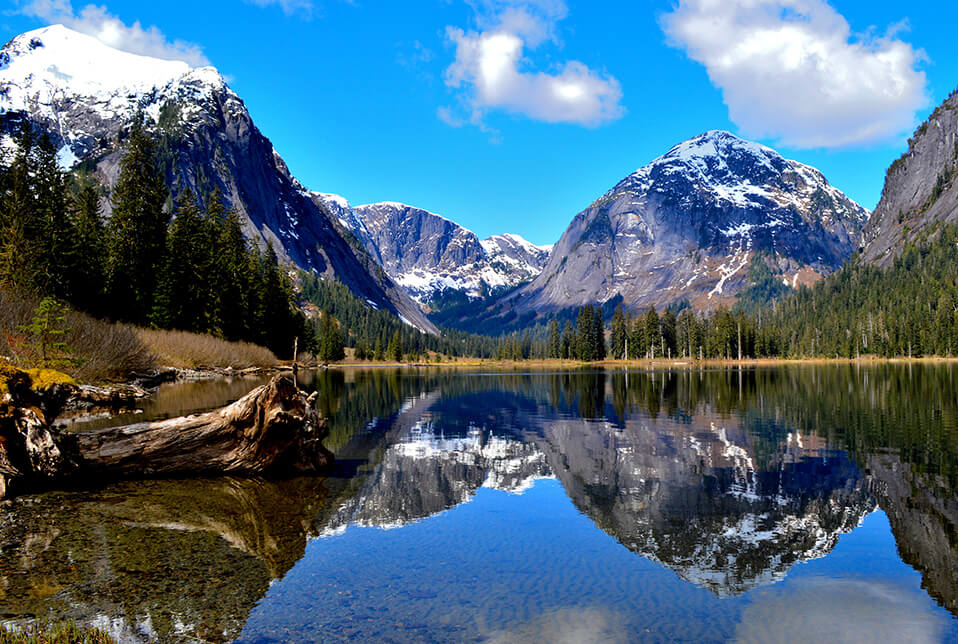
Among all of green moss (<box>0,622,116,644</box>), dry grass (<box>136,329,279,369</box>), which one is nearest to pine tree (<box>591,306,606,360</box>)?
dry grass (<box>136,329,279,369</box>)

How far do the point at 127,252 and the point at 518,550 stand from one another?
64.7 m

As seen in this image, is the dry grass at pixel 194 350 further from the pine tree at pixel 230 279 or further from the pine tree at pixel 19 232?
the pine tree at pixel 19 232

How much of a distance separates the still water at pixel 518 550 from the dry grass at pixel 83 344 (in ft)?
56.1

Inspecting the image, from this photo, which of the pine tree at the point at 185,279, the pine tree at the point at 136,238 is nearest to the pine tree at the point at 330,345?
the pine tree at the point at 185,279

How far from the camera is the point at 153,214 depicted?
65000 mm

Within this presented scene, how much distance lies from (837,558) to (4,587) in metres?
13.6

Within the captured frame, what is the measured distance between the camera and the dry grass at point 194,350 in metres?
55.3

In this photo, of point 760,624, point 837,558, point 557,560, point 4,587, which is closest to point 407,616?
point 557,560

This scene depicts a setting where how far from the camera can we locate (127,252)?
61781mm

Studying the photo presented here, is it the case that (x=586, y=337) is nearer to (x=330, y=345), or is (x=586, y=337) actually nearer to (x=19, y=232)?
(x=330, y=345)

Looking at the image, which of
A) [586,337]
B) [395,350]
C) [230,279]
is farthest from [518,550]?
[395,350]

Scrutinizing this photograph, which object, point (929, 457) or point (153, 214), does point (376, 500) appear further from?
point (153, 214)

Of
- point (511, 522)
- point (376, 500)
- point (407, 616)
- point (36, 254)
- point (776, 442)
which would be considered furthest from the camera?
point (36, 254)

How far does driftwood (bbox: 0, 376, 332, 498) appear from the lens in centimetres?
1433
